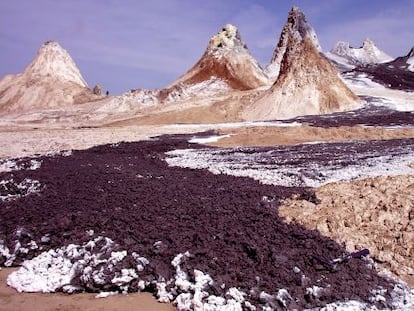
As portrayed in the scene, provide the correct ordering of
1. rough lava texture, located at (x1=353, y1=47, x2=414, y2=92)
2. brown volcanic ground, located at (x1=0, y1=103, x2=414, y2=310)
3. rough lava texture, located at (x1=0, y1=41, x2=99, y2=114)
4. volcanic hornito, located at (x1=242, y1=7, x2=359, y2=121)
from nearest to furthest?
1. brown volcanic ground, located at (x1=0, y1=103, x2=414, y2=310)
2. volcanic hornito, located at (x1=242, y1=7, x2=359, y2=121)
3. rough lava texture, located at (x1=353, y1=47, x2=414, y2=92)
4. rough lava texture, located at (x1=0, y1=41, x2=99, y2=114)

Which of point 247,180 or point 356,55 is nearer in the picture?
point 247,180

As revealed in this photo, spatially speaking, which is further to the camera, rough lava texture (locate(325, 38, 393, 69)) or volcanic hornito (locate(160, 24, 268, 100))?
rough lava texture (locate(325, 38, 393, 69))

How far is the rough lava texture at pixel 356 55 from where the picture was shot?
7950cm

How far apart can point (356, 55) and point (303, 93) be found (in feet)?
182

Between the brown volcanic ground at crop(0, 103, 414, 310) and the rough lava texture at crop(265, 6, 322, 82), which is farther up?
the rough lava texture at crop(265, 6, 322, 82)

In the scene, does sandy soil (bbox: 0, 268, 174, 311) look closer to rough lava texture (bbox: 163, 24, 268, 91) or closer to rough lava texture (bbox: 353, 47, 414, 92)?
rough lava texture (bbox: 163, 24, 268, 91)

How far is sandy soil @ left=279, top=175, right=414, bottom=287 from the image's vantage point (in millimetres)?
8836

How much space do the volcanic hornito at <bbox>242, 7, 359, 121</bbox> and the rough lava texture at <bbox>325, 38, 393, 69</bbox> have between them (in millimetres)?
40473

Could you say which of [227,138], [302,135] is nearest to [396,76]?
[302,135]

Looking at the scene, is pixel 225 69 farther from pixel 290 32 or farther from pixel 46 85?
pixel 46 85

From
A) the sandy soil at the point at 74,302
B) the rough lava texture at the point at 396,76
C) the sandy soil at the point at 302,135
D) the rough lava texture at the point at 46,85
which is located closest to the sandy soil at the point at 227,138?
the sandy soil at the point at 302,135

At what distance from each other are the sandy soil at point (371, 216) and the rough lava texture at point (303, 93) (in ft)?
73.4

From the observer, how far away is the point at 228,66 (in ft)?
165

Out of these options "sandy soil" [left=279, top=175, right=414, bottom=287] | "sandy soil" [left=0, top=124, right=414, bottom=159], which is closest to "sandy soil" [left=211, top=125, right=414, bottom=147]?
Result: "sandy soil" [left=0, top=124, right=414, bottom=159]
